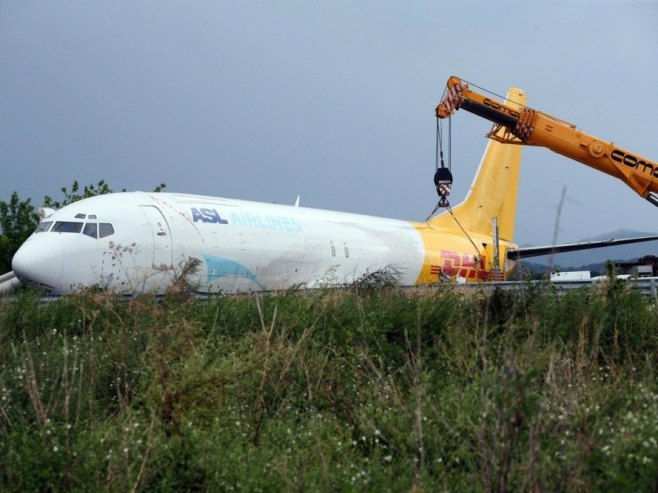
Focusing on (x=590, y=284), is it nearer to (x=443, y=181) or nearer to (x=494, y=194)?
(x=443, y=181)

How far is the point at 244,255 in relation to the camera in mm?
20578

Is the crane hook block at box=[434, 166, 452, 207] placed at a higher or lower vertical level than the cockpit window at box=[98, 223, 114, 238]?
higher

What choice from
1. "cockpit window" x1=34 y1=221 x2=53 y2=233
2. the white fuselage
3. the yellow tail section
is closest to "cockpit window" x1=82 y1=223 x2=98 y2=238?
the white fuselage

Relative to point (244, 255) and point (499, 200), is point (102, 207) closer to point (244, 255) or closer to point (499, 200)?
point (244, 255)

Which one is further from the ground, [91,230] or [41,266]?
[91,230]

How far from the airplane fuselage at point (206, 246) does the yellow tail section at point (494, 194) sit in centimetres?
546

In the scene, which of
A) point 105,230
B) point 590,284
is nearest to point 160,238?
point 105,230

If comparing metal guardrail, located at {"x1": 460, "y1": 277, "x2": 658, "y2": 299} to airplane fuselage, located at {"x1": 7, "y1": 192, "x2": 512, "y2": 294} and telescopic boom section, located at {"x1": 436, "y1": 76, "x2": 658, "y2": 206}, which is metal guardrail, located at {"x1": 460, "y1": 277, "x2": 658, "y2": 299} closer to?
airplane fuselage, located at {"x1": 7, "y1": 192, "x2": 512, "y2": 294}

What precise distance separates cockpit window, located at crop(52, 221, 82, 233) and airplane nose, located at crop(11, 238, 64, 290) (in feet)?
2.02

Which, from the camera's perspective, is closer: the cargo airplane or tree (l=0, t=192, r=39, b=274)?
the cargo airplane

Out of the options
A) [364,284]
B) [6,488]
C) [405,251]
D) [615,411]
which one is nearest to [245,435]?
[6,488]

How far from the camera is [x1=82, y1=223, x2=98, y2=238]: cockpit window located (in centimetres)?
1823

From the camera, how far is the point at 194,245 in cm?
1947

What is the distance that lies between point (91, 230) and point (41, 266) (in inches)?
53.2
